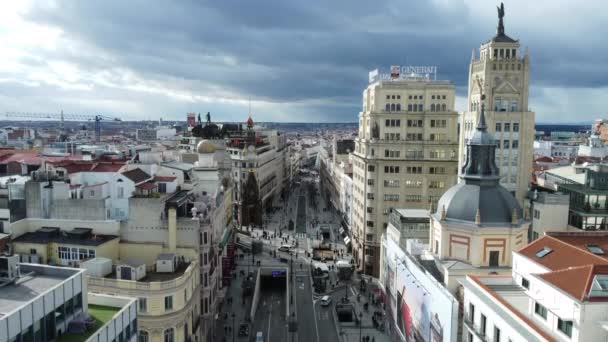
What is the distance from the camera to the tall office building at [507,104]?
258 ft

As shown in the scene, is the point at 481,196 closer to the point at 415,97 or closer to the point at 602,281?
the point at 602,281

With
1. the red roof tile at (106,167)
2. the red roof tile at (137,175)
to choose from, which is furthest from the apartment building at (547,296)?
the red roof tile at (106,167)

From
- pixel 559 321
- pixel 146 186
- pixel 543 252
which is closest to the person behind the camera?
pixel 559 321

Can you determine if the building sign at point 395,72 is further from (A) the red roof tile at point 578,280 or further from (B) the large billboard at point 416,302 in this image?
(A) the red roof tile at point 578,280

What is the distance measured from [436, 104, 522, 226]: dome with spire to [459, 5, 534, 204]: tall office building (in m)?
22.9

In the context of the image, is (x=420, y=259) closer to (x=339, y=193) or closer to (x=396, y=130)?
(x=396, y=130)

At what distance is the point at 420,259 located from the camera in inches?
2375

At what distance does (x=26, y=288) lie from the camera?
34188 mm

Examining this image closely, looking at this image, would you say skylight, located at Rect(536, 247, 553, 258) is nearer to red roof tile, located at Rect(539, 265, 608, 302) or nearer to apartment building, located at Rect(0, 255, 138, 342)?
red roof tile, located at Rect(539, 265, 608, 302)

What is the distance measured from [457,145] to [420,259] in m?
43.5

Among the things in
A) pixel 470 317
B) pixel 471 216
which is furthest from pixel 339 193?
pixel 470 317

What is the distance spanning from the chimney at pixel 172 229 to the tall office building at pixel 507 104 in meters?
48.7

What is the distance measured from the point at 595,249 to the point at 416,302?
1856cm

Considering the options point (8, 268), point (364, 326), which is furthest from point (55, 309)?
point (364, 326)
